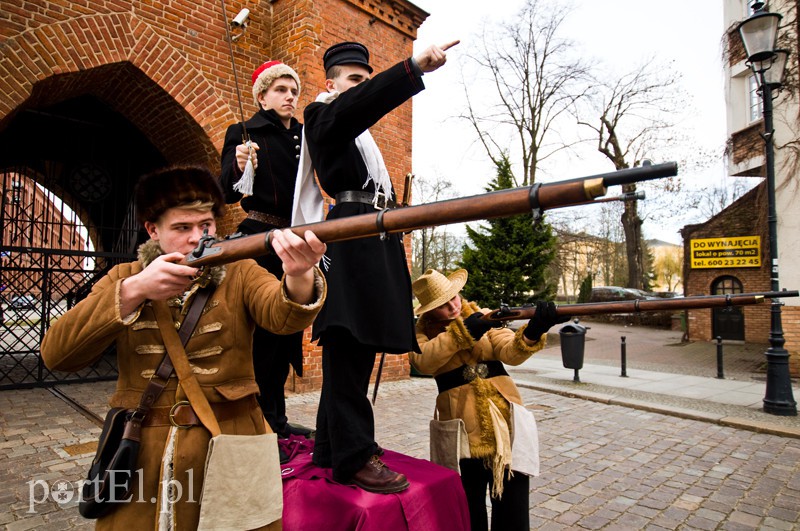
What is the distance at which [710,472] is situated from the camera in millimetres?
4934

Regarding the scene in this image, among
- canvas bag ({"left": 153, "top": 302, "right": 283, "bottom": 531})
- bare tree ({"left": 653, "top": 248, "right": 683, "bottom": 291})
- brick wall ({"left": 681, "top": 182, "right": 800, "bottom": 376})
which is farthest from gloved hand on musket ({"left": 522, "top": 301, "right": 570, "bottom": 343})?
bare tree ({"left": 653, "top": 248, "right": 683, "bottom": 291})

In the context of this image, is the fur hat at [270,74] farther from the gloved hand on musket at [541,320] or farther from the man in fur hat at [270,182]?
the gloved hand on musket at [541,320]

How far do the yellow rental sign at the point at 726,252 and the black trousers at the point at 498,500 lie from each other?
1723cm

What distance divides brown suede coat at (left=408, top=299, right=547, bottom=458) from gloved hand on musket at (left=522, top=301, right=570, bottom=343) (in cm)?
6

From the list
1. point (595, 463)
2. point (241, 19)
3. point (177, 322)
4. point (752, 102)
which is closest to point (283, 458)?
point (177, 322)

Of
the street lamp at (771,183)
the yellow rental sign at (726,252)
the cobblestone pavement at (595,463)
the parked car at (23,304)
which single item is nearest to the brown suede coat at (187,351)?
the cobblestone pavement at (595,463)

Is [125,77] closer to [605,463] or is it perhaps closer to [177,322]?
[177,322]

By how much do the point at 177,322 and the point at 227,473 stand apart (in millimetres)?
555

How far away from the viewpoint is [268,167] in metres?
3.19

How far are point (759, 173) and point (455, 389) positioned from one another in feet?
51.1

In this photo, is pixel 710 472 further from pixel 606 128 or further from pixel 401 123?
pixel 606 128

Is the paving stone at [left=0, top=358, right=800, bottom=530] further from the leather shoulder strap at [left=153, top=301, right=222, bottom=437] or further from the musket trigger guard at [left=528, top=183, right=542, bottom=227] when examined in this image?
the musket trigger guard at [left=528, top=183, right=542, bottom=227]

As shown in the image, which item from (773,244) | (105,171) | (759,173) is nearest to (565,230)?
(759,173)

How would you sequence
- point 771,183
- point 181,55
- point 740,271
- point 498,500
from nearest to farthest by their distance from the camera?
point 498,500 → point 181,55 → point 771,183 → point 740,271
